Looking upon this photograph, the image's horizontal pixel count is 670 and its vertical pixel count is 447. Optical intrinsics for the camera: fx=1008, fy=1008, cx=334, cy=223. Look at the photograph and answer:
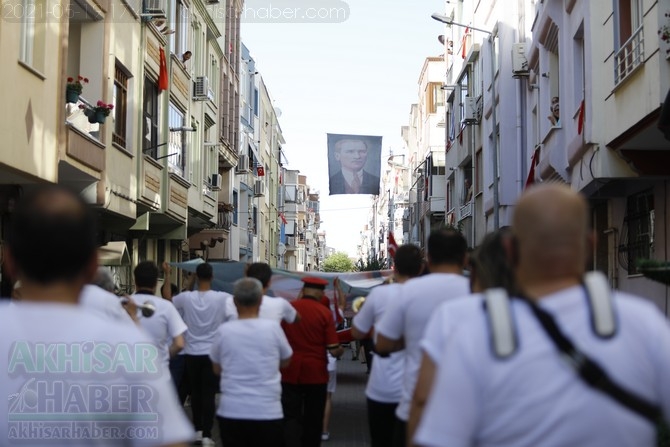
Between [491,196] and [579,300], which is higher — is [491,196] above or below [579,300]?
above

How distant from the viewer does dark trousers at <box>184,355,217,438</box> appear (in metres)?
11.6

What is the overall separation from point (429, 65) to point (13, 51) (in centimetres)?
4953

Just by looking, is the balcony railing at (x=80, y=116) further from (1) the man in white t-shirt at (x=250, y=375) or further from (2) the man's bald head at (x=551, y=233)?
(2) the man's bald head at (x=551, y=233)

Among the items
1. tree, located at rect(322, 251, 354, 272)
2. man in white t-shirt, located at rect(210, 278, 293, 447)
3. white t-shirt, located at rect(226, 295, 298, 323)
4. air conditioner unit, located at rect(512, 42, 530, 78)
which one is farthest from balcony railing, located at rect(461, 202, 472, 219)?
tree, located at rect(322, 251, 354, 272)

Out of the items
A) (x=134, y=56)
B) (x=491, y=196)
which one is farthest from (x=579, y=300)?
(x=491, y=196)

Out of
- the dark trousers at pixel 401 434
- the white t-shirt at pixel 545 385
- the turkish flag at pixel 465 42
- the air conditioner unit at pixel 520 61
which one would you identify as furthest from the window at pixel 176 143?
the white t-shirt at pixel 545 385

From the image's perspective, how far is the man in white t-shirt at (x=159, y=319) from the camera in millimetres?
8945

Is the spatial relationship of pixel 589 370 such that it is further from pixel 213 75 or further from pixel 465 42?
pixel 465 42

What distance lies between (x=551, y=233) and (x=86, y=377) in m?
1.53

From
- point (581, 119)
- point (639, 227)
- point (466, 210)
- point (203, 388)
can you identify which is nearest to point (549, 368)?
point (203, 388)

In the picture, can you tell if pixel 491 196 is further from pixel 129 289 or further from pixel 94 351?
pixel 94 351

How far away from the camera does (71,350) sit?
10.1ft

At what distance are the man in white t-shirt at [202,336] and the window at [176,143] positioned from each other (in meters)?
14.0

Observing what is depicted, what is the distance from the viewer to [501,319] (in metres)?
2.98
